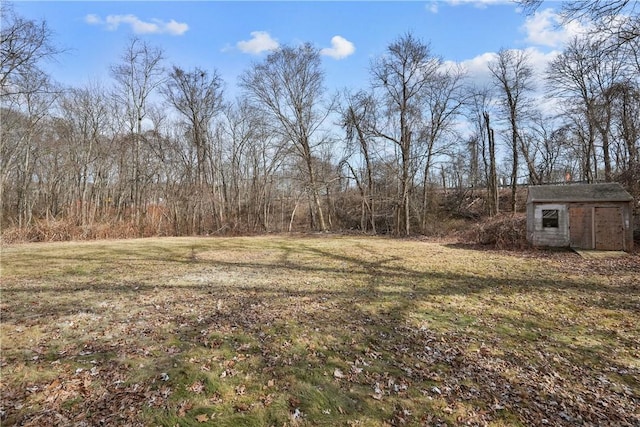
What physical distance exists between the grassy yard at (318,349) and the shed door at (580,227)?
490 cm

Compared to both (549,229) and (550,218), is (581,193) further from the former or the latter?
(549,229)

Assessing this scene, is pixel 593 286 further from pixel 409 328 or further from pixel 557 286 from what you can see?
pixel 409 328

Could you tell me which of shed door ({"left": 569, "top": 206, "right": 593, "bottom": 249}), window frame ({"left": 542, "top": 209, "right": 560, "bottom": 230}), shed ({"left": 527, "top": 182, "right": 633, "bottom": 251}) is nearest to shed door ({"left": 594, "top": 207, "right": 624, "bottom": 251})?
shed ({"left": 527, "top": 182, "right": 633, "bottom": 251})

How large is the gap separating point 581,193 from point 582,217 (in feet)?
3.29

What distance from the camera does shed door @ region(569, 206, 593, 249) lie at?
41.2 ft

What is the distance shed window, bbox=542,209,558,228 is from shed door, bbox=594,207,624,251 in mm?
1257

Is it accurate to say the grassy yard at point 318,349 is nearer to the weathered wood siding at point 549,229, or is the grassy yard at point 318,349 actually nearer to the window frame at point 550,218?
the weathered wood siding at point 549,229

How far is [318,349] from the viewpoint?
4.18 m

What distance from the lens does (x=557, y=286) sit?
7.30 meters

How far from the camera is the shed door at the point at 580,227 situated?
12555 millimetres

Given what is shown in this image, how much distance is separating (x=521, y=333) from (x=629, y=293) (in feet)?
12.7

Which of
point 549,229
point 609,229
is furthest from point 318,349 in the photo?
point 609,229

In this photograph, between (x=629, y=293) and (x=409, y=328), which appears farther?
(x=629, y=293)

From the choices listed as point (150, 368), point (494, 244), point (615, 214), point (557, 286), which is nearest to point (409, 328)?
point (150, 368)
